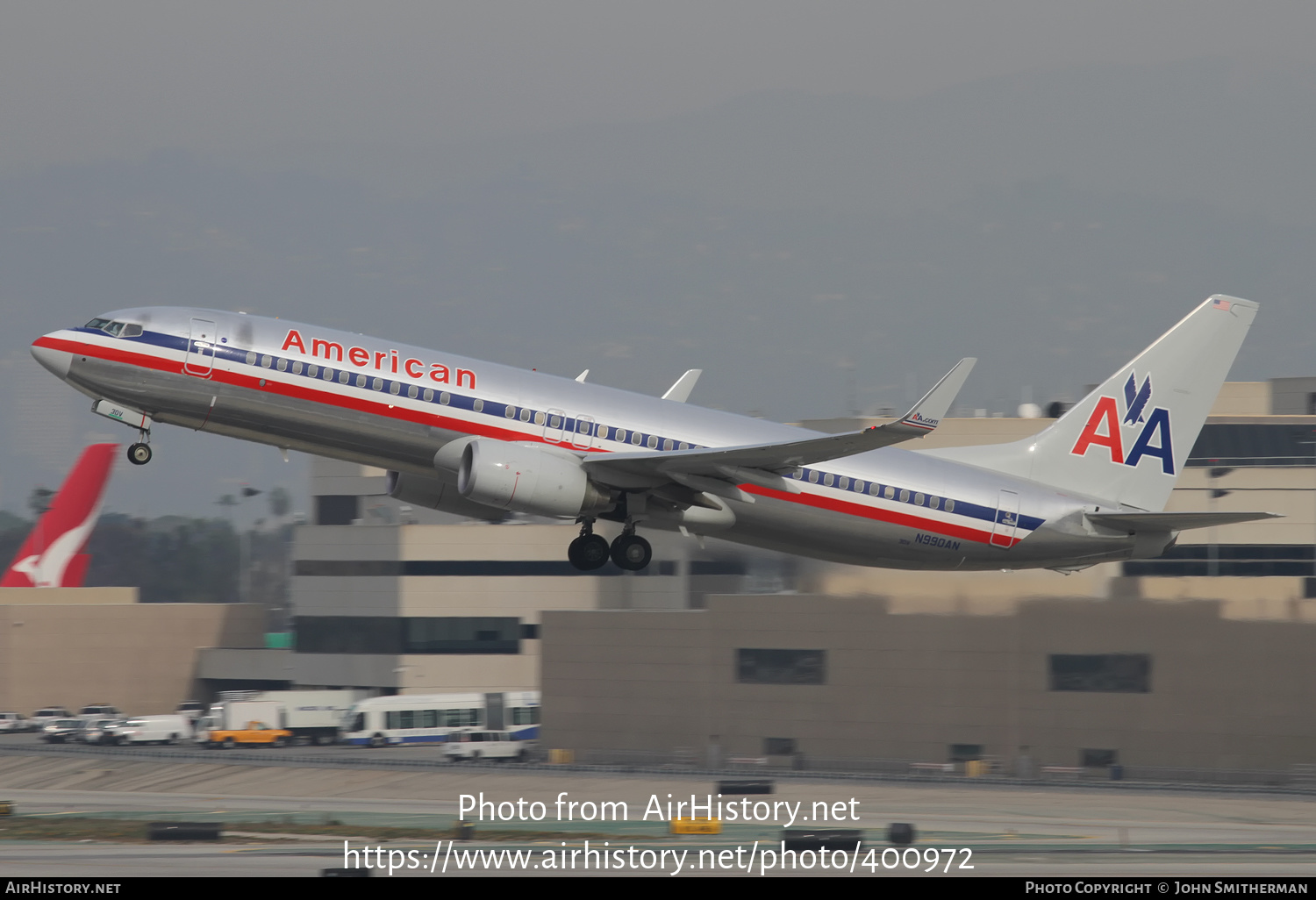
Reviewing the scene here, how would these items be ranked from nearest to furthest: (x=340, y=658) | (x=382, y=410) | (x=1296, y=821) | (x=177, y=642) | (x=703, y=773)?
(x=382, y=410) → (x=1296, y=821) → (x=703, y=773) → (x=340, y=658) → (x=177, y=642)

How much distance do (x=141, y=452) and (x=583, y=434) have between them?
949 centimetres

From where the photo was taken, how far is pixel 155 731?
82.0m

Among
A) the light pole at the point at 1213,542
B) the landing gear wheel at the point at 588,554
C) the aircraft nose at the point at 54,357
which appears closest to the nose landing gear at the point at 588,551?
the landing gear wheel at the point at 588,554

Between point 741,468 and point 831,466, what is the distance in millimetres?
2495

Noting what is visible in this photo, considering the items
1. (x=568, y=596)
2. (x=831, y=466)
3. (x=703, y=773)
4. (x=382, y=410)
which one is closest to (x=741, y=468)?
(x=831, y=466)

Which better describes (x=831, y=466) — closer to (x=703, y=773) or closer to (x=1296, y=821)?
(x=1296, y=821)

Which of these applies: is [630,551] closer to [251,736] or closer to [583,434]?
[583,434]

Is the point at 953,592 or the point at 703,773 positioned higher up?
the point at 953,592

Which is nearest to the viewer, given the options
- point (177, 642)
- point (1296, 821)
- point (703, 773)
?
point (1296, 821)

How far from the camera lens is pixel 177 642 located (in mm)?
100500

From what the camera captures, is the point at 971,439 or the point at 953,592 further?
the point at 971,439

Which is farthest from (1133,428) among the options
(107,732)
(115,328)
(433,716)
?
(107,732)

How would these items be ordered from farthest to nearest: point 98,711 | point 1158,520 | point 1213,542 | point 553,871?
1. point 98,711
2. point 1213,542
3. point 553,871
4. point 1158,520

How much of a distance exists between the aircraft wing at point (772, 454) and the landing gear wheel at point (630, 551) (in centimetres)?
198
